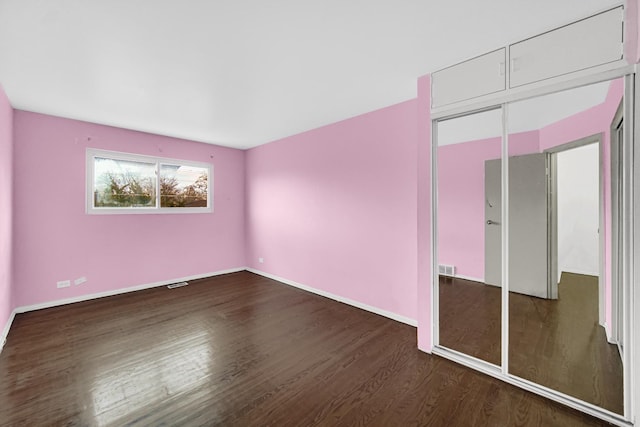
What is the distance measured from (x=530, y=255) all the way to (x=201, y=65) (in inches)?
134

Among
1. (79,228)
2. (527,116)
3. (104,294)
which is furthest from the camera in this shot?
(104,294)

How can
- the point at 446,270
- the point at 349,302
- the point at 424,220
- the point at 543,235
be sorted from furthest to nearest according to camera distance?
the point at 349,302
the point at 446,270
the point at 424,220
the point at 543,235

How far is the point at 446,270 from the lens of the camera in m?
2.67

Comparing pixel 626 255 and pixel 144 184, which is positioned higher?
pixel 144 184

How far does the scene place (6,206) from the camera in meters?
2.95

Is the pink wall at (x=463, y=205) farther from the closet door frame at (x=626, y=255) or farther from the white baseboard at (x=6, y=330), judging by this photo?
the white baseboard at (x=6, y=330)

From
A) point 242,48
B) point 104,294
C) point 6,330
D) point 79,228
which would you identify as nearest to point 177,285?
point 104,294

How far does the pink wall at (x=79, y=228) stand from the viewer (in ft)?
11.2

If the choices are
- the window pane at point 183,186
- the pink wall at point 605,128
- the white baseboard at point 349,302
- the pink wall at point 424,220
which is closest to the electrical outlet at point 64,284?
the window pane at point 183,186

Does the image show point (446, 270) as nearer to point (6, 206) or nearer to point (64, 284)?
point (6, 206)

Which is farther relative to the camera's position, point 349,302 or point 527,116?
point 349,302

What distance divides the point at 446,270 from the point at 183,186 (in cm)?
458

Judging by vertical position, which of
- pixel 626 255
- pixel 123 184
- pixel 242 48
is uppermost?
pixel 242 48

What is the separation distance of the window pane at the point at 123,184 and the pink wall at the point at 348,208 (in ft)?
6.31
